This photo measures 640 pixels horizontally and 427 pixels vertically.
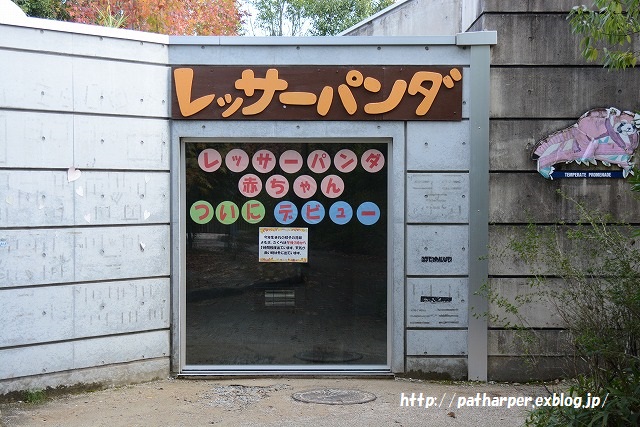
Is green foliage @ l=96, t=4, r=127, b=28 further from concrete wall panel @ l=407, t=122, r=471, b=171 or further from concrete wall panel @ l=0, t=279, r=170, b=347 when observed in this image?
concrete wall panel @ l=407, t=122, r=471, b=171

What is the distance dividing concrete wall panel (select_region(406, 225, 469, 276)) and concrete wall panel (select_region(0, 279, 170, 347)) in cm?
258

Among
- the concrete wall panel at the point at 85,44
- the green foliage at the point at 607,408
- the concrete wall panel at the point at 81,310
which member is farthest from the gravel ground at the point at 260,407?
the concrete wall panel at the point at 85,44

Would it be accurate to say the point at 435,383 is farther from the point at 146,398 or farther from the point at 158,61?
the point at 158,61

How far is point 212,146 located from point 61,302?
220 centimetres

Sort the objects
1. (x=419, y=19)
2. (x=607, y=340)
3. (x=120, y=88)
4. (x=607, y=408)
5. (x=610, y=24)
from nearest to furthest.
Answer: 1. (x=607, y=408)
2. (x=607, y=340)
3. (x=610, y=24)
4. (x=120, y=88)
5. (x=419, y=19)

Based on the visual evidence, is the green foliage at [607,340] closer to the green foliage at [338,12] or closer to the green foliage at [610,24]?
the green foliage at [610,24]

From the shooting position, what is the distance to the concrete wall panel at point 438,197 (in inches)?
317

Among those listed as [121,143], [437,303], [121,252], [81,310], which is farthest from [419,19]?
[81,310]

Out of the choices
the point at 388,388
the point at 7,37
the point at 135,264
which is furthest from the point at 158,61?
the point at 388,388

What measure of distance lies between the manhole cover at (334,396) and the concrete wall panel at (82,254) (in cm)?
194

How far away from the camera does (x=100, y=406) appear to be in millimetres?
7023

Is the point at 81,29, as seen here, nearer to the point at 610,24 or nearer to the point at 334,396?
the point at 334,396

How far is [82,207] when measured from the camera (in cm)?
748

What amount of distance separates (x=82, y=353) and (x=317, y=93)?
3.47m
